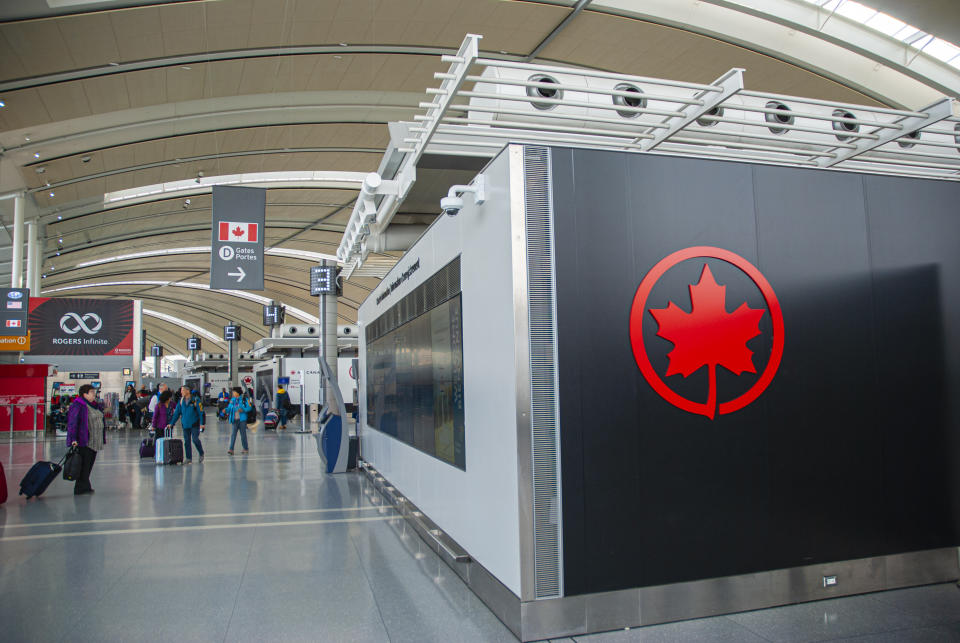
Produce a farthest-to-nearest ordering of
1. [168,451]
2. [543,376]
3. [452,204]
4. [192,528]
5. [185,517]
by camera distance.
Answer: [168,451] → [185,517] → [192,528] → [452,204] → [543,376]

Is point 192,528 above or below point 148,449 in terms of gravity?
below

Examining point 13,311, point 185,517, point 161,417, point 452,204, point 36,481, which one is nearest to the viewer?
point 452,204

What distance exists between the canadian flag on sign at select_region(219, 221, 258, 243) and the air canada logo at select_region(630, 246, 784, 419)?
909 cm

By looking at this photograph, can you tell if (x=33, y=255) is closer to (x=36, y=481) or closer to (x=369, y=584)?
(x=36, y=481)

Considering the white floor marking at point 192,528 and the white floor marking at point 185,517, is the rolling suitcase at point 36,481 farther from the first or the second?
the white floor marking at point 192,528

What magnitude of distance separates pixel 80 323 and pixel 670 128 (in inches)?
1015

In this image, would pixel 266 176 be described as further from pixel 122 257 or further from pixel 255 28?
pixel 122 257

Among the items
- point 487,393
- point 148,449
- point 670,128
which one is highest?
point 670,128

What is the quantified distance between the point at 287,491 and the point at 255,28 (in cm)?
894

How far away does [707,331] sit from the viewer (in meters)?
4.50

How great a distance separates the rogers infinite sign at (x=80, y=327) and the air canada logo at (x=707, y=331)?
25218mm

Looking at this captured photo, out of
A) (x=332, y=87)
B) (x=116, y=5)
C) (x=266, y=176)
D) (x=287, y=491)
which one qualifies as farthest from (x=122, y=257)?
(x=287, y=491)

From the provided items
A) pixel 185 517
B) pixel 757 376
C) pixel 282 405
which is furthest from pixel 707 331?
pixel 282 405

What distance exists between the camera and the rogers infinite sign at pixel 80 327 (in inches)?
938
